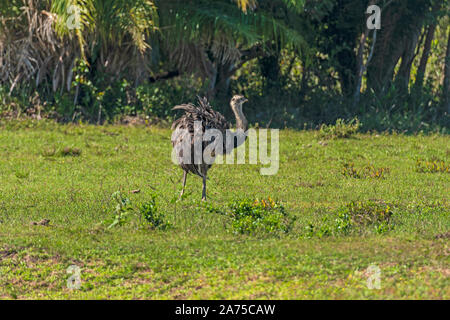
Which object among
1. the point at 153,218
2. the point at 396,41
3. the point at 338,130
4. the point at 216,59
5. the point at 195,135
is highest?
the point at 396,41

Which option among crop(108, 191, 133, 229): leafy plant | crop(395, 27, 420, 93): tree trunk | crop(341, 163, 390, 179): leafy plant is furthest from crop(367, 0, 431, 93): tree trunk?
crop(108, 191, 133, 229): leafy plant

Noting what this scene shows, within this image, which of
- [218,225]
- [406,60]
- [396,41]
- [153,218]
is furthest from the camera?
[406,60]

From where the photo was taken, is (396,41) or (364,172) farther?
(396,41)

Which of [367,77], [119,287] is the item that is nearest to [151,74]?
[367,77]

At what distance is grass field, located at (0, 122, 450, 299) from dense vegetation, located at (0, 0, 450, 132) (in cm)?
185

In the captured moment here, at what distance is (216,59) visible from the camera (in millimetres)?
17922

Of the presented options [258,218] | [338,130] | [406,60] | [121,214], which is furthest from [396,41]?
[121,214]

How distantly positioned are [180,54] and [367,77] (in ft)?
14.0

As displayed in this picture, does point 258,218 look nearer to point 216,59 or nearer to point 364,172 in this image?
point 364,172

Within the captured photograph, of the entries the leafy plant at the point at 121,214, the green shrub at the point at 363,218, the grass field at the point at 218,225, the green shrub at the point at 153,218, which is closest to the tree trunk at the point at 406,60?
the grass field at the point at 218,225

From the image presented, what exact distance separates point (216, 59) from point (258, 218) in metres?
8.98

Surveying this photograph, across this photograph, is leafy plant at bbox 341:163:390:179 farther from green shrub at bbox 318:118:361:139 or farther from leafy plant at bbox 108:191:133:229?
leafy plant at bbox 108:191:133:229

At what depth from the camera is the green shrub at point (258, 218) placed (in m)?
9.20

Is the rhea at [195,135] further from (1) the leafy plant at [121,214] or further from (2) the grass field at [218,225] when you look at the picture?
(1) the leafy plant at [121,214]
